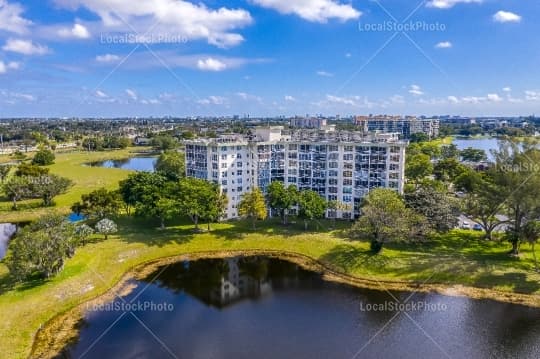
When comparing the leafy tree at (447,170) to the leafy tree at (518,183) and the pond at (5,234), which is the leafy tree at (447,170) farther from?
the pond at (5,234)

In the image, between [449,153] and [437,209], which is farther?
[449,153]

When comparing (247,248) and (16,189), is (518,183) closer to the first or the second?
(247,248)

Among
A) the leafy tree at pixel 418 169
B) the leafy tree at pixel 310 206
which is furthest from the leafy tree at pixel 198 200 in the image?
the leafy tree at pixel 418 169

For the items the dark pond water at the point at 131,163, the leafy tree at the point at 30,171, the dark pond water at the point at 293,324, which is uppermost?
the leafy tree at the point at 30,171

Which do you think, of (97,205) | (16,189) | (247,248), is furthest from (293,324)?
(16,189)

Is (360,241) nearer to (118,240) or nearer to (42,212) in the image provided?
(118,240)
